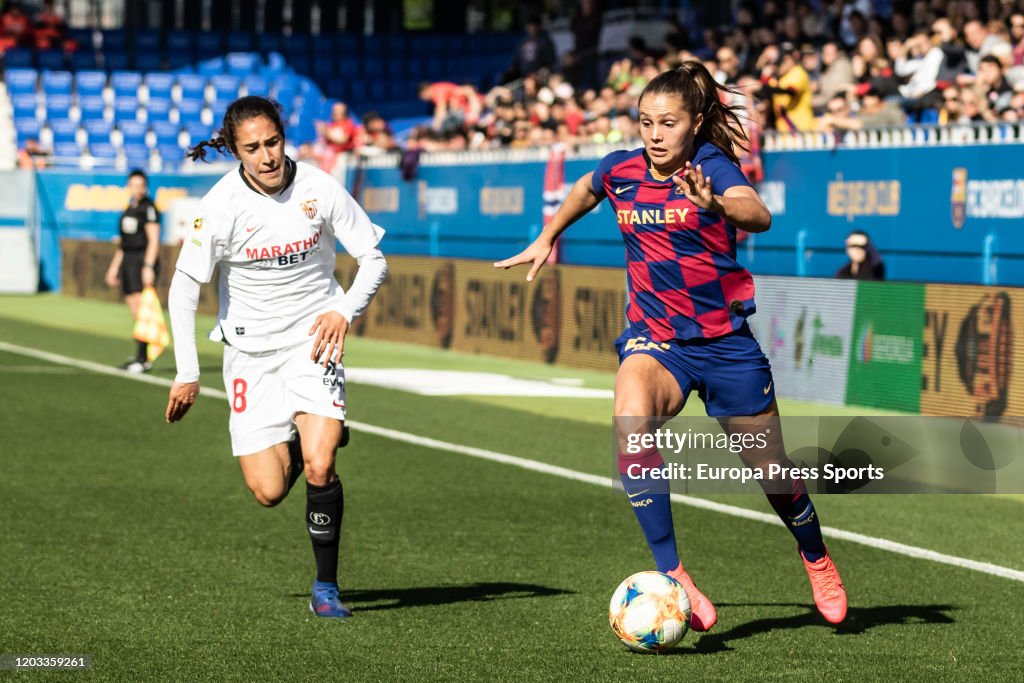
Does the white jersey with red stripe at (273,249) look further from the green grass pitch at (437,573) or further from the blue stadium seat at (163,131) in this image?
the blue stadium seat at (163,131)

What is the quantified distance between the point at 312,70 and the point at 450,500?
33.1 meters

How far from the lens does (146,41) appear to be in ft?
138

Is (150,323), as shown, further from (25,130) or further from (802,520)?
(25,130)

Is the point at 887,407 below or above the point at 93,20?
below

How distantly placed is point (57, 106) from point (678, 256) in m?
34.7

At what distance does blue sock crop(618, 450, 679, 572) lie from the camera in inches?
245

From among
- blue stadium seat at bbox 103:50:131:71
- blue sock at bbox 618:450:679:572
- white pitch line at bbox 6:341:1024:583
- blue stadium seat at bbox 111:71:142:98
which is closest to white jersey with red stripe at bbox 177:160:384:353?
blue sock at bbox 618:450:679:572

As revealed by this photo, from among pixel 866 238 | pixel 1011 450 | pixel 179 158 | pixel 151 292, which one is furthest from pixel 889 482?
pixel 179 158

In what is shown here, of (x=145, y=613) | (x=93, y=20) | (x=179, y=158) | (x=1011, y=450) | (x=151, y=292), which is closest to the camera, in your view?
(x=145, y=613)

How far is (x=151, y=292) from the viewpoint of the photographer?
59.4 ft

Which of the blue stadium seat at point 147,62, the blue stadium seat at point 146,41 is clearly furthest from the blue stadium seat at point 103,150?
the blue stadium seat at point 146,41

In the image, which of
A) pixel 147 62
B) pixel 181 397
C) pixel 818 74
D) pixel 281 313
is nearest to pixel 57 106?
pixel 147 62

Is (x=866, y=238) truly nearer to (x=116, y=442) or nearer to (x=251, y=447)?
(x=116, y=442)

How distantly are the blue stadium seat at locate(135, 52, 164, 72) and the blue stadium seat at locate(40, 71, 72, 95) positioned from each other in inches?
101
